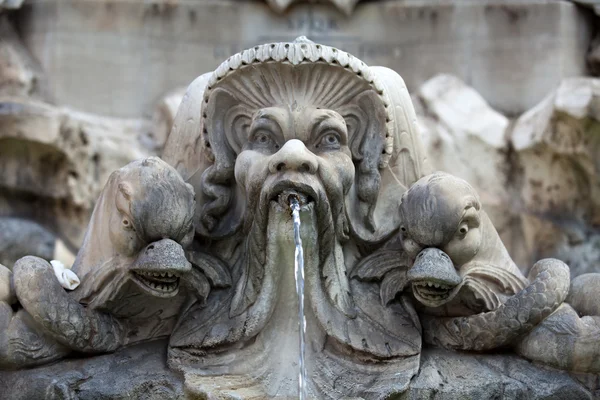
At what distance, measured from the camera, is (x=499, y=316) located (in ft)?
16.6

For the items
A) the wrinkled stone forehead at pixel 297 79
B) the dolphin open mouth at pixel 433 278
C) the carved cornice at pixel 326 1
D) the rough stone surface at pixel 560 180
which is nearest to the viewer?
the dolphin open mouth at pixel 433 278

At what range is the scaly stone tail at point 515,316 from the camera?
16.5 feet

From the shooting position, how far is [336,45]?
837cm

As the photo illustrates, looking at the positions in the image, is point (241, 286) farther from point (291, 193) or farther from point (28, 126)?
point (28, 126)

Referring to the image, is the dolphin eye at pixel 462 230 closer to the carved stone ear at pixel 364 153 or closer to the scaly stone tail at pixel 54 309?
the carved stone ear at pixel 364 153

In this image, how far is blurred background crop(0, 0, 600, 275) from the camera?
7.93m

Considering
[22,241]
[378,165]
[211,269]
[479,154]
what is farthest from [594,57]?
[211,269]

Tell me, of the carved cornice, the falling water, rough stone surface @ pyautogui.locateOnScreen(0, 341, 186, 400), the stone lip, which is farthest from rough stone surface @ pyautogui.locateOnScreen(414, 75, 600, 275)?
rough stone surface @ pyautogui.locateOnScreen(0, 341, 186, 400)

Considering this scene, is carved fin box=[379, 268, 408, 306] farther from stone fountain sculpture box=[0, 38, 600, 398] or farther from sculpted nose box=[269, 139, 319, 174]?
sculpted nose box=[269, 139, 319, 174]

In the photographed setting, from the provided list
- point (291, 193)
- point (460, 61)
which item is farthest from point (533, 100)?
point (291, 193)

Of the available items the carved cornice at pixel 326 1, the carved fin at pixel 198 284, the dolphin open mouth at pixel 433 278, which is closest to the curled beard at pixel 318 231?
the carved fin at pixel 198 284

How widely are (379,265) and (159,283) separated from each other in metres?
0.91

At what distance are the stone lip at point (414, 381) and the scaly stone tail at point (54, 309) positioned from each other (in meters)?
0.12

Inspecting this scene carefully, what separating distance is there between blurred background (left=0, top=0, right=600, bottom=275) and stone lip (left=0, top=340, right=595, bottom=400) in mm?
2793
